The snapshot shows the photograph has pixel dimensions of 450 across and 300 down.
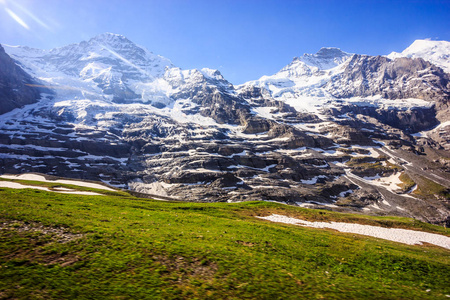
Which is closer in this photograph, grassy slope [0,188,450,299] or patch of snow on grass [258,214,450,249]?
grassy slope [0,188,450,299]

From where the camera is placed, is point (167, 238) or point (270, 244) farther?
point (270, 244)

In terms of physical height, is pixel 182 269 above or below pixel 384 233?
above

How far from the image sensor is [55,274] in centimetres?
888

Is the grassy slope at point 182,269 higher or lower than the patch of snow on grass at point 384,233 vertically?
higher

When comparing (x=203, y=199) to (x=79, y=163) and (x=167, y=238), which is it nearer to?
(x=79, y=163)

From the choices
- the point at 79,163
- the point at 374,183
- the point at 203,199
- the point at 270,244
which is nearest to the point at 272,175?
the point at 203,199

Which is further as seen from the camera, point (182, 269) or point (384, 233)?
point (384, 233)

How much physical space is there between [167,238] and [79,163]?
721ft

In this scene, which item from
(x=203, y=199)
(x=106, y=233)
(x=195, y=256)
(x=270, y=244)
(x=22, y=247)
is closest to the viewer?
(x=22, y=247)

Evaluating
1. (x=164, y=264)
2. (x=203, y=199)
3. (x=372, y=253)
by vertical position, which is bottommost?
(x=203, y=199)

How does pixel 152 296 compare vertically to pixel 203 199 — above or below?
above

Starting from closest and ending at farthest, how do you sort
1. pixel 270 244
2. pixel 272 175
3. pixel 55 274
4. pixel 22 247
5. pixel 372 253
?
pixel 55 274 → pixel 22 247 → pixel 270 244 → pixel 372 253 → pixel 272 175

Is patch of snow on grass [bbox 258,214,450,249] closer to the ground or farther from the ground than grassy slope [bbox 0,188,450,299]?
closer to the ground

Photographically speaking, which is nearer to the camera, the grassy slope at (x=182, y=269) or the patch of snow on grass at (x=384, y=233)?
the grassy slope at (x=182, y=269)
